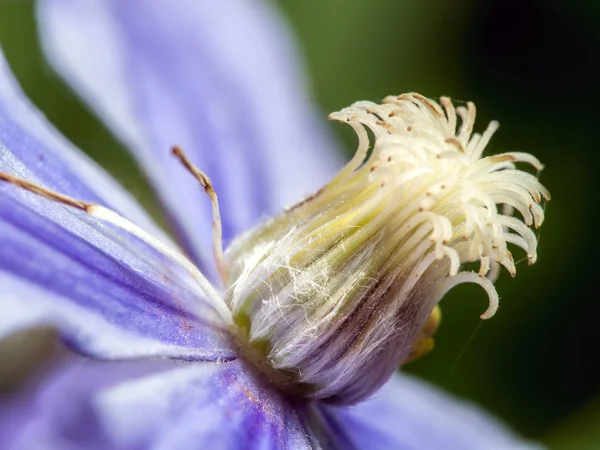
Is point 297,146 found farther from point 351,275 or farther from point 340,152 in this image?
point 351,275

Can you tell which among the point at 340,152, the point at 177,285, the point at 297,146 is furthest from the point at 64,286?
the point at 340,152

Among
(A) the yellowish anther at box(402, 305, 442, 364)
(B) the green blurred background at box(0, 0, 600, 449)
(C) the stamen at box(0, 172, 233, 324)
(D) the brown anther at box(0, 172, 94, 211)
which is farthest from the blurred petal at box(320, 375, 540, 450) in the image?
(D) the brown anther at box(0, 172, 94, 211)

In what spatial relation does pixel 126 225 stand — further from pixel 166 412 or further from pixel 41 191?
pixel 166 412

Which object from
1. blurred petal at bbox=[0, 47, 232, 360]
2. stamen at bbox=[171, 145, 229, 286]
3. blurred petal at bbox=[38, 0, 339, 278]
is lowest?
blurred petal at bbox=[0, 47, 232, 360]

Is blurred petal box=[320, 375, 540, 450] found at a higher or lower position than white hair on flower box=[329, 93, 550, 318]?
lower

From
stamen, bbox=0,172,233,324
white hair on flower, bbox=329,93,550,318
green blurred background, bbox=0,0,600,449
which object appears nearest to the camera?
stamen, bbox=0,172,233,324

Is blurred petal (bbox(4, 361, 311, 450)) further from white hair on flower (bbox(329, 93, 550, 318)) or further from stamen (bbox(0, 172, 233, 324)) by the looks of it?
white hair on flower (bbox(329, 93, 550, 318))

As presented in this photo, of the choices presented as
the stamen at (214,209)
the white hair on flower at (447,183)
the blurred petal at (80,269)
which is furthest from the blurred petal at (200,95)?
the white hair on flower at (447,183)

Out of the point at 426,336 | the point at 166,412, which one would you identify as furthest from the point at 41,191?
the point at 426,336
